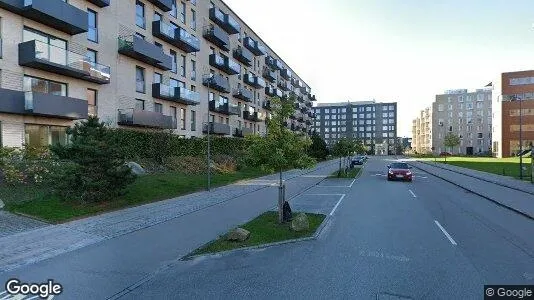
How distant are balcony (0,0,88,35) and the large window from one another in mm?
6084

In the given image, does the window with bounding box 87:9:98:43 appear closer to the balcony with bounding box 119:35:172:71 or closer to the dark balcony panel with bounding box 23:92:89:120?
the balcony with bounding box 119:35:172:71

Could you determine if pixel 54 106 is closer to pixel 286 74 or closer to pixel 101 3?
pixel 101 3

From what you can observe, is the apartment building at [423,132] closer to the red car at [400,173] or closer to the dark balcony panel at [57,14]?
the red car at [400,173]

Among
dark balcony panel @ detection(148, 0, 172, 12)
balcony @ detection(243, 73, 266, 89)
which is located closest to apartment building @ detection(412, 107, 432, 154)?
balcony @ detection(243, 73, 266, 89)

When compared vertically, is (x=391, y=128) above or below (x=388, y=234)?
above

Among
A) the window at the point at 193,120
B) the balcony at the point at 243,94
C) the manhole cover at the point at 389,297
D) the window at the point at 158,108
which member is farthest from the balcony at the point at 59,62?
the balcony at the point at 243,94

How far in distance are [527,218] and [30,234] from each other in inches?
601

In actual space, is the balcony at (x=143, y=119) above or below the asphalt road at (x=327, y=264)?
above

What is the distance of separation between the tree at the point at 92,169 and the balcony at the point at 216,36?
28452mm

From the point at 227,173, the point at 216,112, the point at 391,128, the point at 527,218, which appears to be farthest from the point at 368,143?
the point at 527,218

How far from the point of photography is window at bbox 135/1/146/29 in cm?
2948

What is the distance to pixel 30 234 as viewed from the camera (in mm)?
9766

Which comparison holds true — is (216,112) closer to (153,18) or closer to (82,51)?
(153,18)

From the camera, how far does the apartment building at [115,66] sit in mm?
19453
